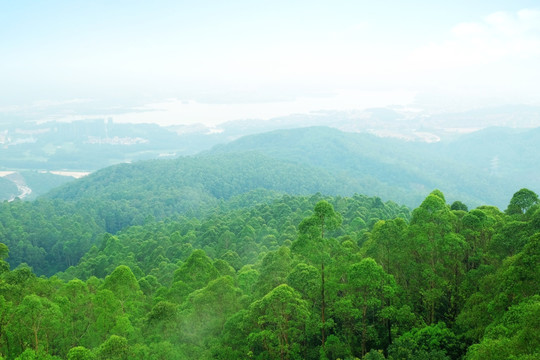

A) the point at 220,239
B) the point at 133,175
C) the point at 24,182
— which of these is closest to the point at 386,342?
the point at 220,239

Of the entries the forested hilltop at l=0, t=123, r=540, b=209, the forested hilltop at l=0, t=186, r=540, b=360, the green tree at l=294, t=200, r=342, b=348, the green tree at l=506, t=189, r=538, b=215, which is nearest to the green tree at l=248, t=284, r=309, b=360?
the forested hilltop at l=0, t=186, r=540, b=360

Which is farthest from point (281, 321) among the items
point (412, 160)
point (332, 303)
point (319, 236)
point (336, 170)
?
point (412, 160)

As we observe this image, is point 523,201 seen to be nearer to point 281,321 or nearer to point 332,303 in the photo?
point 332,303

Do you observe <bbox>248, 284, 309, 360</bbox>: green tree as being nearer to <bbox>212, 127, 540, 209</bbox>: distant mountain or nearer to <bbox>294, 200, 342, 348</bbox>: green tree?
<bbox>294, 200, 342, 348</bbox>: green tree

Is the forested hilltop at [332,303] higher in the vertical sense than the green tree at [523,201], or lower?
lower

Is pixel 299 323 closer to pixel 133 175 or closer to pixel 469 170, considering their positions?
pixel 133 175

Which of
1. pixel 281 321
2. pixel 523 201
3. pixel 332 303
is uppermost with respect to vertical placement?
pixel 523 201

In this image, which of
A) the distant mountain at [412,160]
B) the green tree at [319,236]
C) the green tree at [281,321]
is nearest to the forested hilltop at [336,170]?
the distant mountain at [412,160]

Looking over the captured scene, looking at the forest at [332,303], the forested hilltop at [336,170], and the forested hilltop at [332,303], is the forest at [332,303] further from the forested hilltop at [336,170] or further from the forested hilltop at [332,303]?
the forested hilltop at [336,170]

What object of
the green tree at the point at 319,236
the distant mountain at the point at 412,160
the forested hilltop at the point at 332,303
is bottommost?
the distant mountain at the point at 412,160

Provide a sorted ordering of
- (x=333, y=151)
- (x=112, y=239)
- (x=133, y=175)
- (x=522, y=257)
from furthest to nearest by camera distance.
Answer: (x=333, y=151)
(x=133, y=175)
(x=112, y=239)
(x=522, y=257)

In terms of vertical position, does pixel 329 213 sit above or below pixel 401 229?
above
